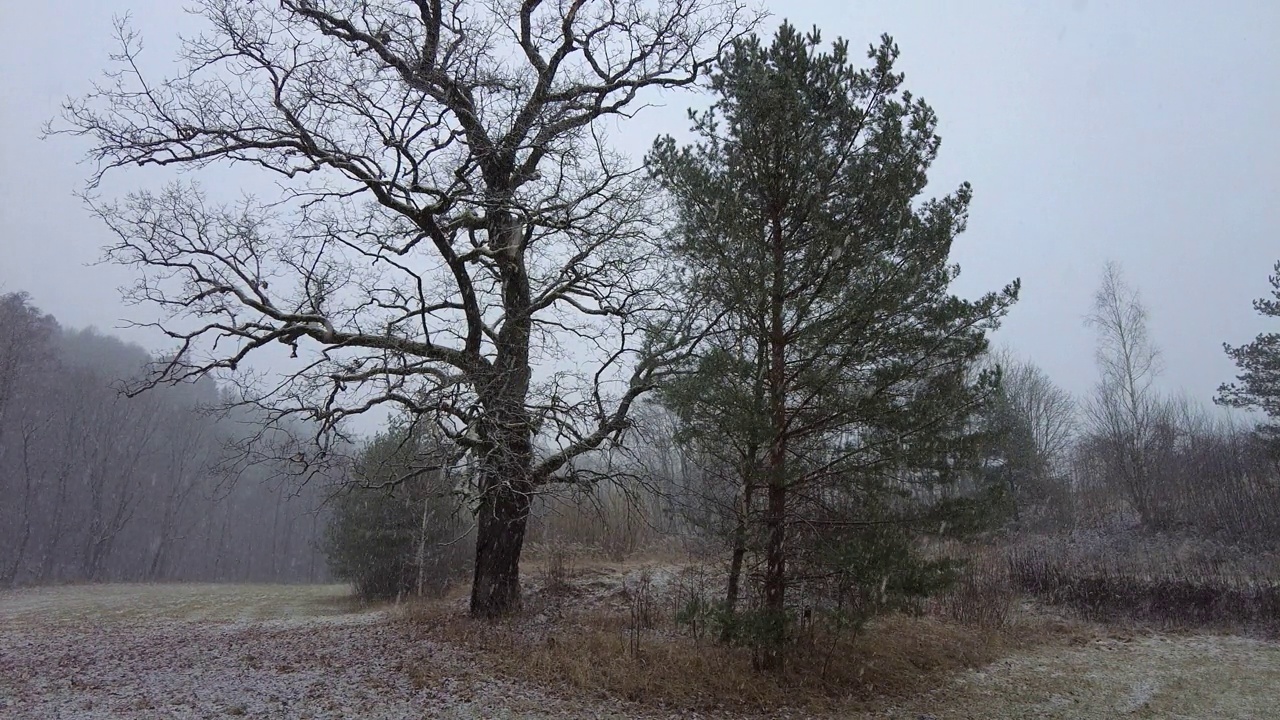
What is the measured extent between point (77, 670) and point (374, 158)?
675 centimetres

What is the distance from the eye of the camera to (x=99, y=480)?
32.4 m

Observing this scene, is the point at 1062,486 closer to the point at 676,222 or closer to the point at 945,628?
the point at 945,628

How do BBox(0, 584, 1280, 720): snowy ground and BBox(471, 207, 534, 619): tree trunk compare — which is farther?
BBox(471, 207, 534, 619): tree trunk

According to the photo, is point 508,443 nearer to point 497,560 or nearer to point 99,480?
point 497,560

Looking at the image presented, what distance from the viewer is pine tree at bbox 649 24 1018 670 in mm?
7020

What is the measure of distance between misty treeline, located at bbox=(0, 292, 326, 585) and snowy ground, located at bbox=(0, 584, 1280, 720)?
16975 mm

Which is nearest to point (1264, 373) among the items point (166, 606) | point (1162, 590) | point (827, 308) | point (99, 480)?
point (1162, 590)

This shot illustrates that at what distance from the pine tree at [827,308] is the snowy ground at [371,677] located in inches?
97.2

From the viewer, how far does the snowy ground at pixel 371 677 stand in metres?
6.16

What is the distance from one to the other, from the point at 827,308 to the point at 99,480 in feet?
127

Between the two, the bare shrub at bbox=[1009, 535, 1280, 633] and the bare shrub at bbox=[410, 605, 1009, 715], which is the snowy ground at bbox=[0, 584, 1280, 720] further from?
the bare shrub at bbox=[1009, 535, 1280, 633]

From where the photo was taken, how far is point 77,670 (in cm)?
713

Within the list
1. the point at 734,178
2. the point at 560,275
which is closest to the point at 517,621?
the point at 560,275

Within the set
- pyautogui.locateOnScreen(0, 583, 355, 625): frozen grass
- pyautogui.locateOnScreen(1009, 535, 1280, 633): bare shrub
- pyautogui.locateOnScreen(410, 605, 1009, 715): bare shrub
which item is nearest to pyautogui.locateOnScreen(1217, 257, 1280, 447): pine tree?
pyautogui.locateOnScreen(1009, 535, 1280, 633): bare shrub
